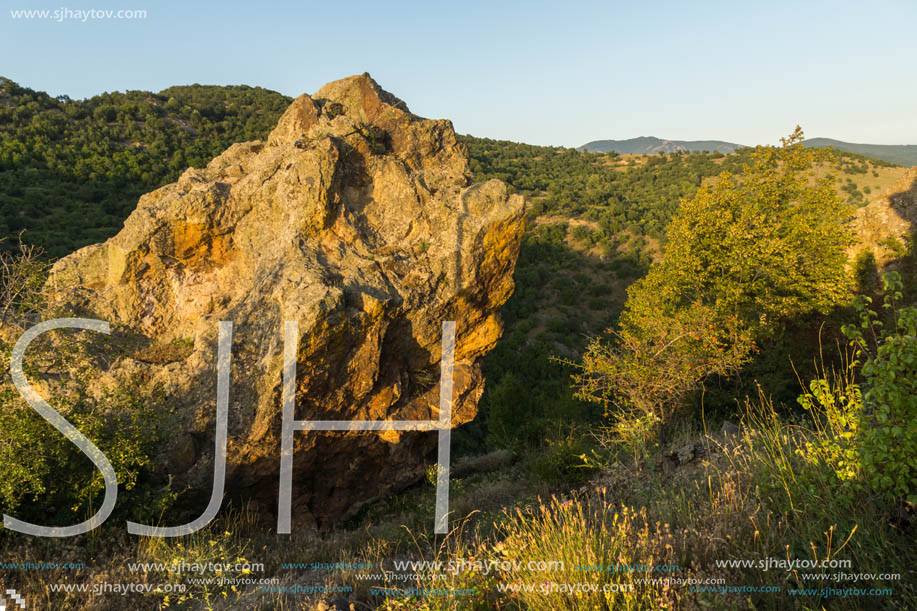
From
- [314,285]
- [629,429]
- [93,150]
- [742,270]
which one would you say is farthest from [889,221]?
[93,150]

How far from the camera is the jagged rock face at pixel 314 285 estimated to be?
7.68 m

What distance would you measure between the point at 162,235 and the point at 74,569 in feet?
18.8

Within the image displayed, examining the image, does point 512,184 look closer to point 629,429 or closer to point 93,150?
point 93,150

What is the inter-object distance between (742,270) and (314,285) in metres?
12.4

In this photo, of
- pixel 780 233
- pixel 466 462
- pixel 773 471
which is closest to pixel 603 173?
pixel 780 233

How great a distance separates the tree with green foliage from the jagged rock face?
14.0 ft

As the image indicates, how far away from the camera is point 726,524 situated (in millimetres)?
3584

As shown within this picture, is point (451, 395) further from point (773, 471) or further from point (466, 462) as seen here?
point (773, 471)

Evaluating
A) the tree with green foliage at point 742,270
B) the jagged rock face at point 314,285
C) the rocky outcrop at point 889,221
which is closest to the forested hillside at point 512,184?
the tree with green foliage at point 742,270

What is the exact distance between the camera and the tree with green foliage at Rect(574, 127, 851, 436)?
11.9m

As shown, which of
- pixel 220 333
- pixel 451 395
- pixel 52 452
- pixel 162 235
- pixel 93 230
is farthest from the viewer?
pixel 93 230

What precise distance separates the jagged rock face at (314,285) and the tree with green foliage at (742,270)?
426 cm

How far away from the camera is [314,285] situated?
25.0 feet

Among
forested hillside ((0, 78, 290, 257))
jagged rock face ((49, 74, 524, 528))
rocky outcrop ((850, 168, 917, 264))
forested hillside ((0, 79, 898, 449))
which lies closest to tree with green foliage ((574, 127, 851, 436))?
forested hillside ((0, 79, 898, 449))
